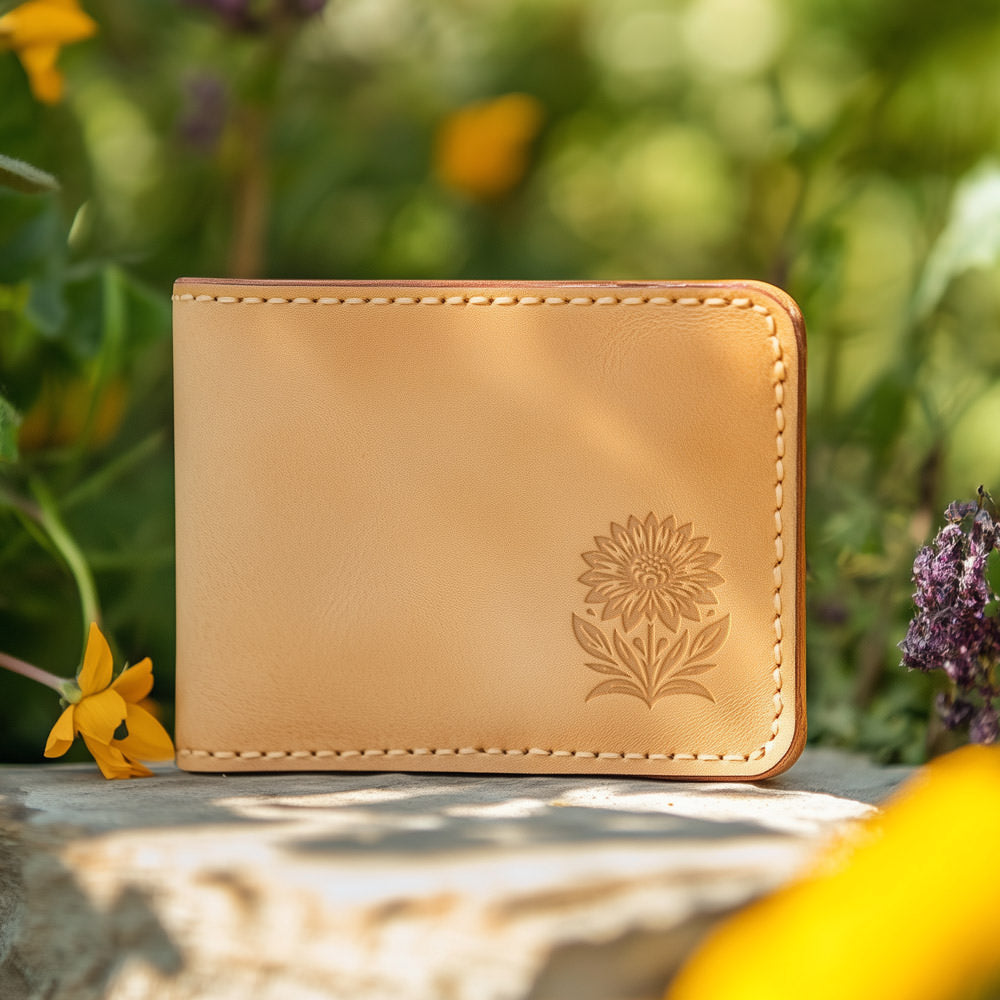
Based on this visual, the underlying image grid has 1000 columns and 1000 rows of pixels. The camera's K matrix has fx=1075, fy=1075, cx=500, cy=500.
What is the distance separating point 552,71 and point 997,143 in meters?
0.75

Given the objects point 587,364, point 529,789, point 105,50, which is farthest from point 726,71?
point 529,789

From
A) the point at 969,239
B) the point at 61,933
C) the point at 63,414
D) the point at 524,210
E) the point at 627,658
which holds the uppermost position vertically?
the point at 524,210

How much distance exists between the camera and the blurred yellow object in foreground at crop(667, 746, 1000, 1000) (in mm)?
497

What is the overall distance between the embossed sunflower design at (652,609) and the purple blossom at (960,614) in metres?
0.14

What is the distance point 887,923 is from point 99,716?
537mm

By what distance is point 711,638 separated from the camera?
80cm

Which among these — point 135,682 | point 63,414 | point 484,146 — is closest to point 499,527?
point 135,682

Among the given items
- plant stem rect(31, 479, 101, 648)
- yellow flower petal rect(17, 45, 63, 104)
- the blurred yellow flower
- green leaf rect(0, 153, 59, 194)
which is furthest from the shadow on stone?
the blurred yellow flower

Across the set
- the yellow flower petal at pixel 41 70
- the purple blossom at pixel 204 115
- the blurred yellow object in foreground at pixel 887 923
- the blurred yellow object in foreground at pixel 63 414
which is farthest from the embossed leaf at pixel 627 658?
the purple blossom at pixel 204 115

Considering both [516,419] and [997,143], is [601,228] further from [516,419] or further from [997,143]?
[516,419]

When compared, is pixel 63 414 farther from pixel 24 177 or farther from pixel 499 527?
pixel 499 527

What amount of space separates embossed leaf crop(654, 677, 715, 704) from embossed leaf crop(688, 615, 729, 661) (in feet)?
0.07

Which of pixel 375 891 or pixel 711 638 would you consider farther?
pixel 711 638

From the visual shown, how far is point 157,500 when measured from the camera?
47.2 inches
